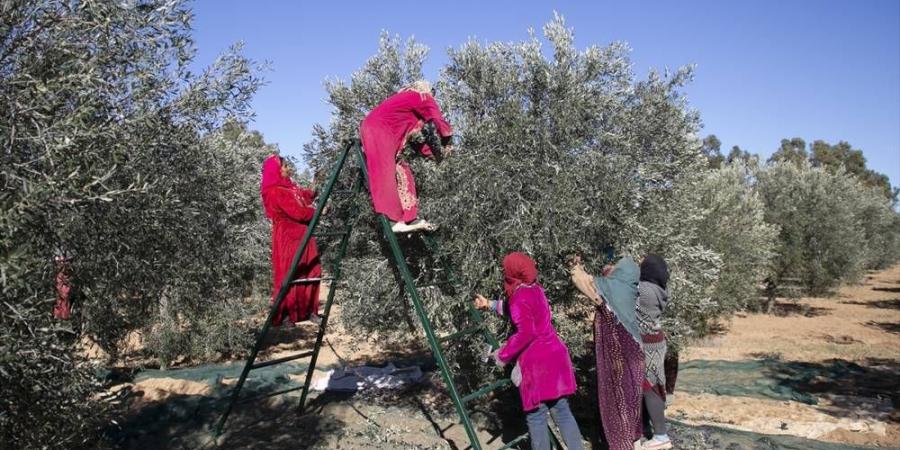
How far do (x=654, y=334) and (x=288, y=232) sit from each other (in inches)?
146

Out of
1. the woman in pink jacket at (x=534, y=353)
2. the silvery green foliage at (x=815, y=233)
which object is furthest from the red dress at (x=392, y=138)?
the silvery green foliage at (x=815, y=233)

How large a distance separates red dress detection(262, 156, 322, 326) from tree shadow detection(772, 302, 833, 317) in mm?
20890

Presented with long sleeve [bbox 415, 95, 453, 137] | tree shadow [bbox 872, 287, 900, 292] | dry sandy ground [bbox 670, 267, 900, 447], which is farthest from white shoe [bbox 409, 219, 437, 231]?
tree shadow [bbox 872, 287, 900, 292]

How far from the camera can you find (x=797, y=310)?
23562 millimetres

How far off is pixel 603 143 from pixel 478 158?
4.39 feet

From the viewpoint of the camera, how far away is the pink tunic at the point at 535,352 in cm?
496

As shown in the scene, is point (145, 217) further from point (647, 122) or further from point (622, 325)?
point (647, 122)

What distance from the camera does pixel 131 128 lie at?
15.5 feet

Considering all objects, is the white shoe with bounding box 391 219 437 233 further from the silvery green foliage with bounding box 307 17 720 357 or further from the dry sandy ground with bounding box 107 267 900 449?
the dry sandy ground with bounding box 107 267 900 449

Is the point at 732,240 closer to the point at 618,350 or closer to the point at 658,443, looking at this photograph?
the point at 658,443

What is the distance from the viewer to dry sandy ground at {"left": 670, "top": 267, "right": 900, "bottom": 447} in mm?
8234

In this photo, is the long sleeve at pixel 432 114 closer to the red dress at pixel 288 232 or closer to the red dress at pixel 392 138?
the red dress at pixel 392 138

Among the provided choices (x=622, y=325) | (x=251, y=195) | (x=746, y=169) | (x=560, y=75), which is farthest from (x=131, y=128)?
(x=746, y=169)

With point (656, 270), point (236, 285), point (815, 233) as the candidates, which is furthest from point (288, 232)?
point (815, 233)
